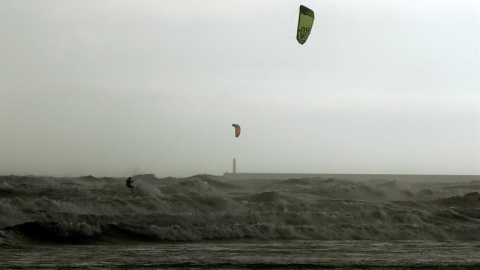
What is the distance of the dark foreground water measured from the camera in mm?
9789

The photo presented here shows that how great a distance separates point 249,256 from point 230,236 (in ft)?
14.5

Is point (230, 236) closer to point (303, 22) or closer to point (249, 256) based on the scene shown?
point (249, 256)

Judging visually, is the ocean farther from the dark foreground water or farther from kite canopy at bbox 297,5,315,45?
kite canopy at bbox 297,5,315,45

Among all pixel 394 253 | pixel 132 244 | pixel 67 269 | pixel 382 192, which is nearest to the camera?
pixel 67 269

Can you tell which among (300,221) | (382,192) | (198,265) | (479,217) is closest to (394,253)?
(198,265)

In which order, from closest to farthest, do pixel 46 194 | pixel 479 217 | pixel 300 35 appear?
pixel 300 35 < pixel 479 217 < pixel 46 194

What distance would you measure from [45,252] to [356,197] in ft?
73.8

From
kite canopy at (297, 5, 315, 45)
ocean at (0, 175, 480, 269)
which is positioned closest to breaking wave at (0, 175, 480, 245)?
ocean at (0, 175, 480, 269)

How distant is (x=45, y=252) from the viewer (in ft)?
38.9

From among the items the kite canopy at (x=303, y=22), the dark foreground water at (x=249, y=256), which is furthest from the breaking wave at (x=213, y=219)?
the kite canopy at (x=303, y=22)

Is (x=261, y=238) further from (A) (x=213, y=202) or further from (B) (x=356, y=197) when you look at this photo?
(B) (x=356, y=197)

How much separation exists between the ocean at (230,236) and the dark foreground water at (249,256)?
2cm

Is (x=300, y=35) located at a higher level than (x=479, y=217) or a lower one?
higher

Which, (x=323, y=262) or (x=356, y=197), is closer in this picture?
(x=323, y=262)
